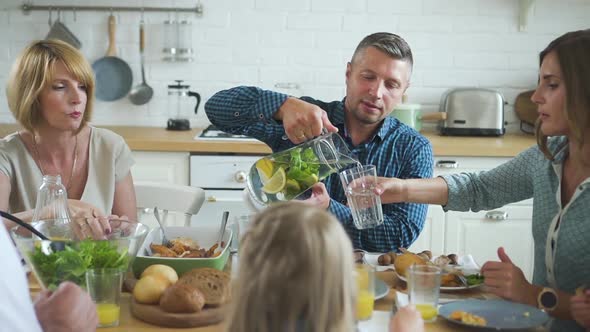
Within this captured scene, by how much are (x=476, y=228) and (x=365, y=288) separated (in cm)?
222

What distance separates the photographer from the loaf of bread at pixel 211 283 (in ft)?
5.57

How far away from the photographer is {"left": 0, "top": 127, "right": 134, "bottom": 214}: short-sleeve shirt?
260 centimetres

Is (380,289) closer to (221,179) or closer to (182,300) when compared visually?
(182,300)

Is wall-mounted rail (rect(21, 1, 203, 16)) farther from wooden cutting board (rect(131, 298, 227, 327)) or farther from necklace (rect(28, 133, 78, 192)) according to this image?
wooden cutting board (rect(131, 298, 227, 327))

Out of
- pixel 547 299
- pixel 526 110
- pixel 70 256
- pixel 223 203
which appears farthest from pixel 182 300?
pixel 526 110

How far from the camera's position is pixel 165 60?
421 centimetres

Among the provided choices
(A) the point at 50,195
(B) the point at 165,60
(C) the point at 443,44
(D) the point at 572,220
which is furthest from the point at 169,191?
(C) the point at 443,44

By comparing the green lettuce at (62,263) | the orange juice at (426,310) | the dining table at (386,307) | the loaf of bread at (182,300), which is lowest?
the dining table at (386,307)

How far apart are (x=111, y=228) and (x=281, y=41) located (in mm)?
2418

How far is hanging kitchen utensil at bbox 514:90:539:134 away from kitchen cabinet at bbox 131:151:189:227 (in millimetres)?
1843

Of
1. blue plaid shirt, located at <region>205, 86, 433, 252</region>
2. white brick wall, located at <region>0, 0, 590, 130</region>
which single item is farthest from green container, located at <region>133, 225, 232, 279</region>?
white brick wall, located at <region>0, 0, 590, 130</region>

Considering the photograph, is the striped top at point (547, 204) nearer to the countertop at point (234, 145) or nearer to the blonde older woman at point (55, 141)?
the blonde older woman at point (55, 141)

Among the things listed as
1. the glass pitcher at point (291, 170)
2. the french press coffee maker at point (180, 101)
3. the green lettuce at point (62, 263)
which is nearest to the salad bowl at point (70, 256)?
the green lettuce at point (62, 263)

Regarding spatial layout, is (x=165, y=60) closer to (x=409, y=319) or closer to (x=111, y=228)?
(x=111, y=228)
